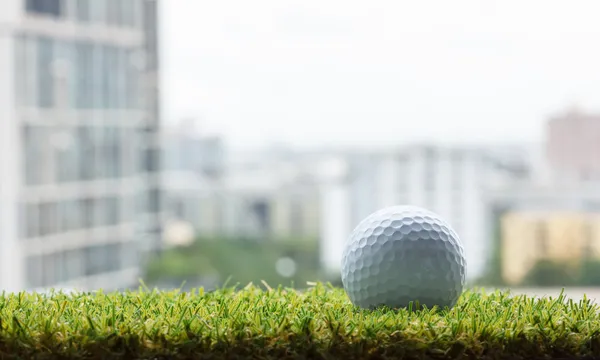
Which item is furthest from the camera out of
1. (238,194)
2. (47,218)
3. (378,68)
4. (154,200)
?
(378,68)

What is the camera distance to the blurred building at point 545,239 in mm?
20750

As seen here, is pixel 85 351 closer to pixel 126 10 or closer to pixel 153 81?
pixel 126 10

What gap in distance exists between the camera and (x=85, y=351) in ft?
5.10

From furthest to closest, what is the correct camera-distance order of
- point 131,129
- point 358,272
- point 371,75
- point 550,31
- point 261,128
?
1. point 371,75
2. point 261,128
3. point 550,31
4. point 131,129
5. point 358,272

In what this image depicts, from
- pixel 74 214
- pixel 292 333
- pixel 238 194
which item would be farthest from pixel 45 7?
pixel 292 333

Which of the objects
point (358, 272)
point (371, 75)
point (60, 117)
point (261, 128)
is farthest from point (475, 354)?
point (371, 75)

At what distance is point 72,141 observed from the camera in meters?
16.4

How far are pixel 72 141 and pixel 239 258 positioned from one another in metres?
10.2

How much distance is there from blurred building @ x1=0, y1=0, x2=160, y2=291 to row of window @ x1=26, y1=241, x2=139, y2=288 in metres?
0.03

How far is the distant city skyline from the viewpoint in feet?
75.7

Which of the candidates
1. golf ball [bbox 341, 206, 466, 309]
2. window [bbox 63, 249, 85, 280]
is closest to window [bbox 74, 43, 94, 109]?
window [bbox 63, 249, 85, 280]

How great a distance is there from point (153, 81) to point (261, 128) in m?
4.92

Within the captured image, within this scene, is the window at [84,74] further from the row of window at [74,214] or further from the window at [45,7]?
the row of window at [74,214]

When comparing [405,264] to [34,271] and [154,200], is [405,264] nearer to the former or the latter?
[34,271]
